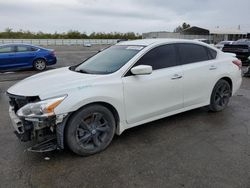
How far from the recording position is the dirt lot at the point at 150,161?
272 cm

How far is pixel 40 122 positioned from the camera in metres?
2.90

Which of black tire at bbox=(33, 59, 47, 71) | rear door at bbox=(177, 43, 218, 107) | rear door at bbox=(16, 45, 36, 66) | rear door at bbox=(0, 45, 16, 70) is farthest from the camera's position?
black tire at bbox=(33, 59, 47, 71)

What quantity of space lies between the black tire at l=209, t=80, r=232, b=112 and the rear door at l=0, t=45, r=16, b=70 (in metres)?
9.61

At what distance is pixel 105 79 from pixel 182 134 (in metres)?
1.69

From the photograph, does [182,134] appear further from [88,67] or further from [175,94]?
[88,67]

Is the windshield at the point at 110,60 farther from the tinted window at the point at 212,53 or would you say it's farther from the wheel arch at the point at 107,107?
the tinted window at the point at 212,53

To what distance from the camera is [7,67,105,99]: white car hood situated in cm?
301

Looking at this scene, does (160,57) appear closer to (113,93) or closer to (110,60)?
(110,60)

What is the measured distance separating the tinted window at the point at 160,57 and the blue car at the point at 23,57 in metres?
9.20

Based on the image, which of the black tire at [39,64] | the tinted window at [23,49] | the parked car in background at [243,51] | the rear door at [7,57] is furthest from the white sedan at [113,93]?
the parked car in background at [243,51]

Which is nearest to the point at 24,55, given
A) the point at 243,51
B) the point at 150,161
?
the point at 150,161

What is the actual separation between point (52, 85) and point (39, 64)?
940cm

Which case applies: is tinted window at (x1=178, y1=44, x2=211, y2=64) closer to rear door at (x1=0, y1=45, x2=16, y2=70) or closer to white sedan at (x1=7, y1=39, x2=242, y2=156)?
white sedan at (x1=7, y1=39, x2=242, y2=156)

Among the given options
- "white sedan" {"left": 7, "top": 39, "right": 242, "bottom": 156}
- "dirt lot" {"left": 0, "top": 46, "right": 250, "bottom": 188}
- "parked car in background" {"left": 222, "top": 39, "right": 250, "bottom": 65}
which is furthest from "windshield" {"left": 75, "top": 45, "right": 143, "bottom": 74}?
"parked car in background" {"left": 222, "top": 39, "right": 250, "bottom": 65}
